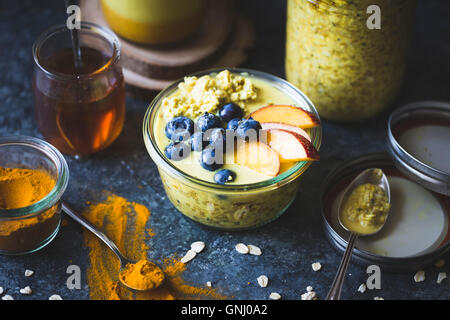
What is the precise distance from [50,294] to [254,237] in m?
0.52

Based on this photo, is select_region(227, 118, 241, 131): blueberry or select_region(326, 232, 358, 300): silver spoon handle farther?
select_region(227, 118, 241, 131): blueberry

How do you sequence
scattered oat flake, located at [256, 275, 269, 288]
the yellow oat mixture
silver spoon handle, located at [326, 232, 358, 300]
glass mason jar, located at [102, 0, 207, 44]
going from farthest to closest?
glass mason jar, located at [102, 0, 207, 44] → the yellow oat mixture → scattered oat flake, located at [256, 275, 269, 288] → silver spoon handle, located at [326, 232, 358, 300]

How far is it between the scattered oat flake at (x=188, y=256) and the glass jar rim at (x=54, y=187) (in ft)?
1.11

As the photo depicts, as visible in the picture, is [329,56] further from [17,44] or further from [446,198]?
[17,44]

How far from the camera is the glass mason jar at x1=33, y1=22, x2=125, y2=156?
5.10 ft

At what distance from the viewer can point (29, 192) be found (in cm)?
147

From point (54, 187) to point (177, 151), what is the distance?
31cm

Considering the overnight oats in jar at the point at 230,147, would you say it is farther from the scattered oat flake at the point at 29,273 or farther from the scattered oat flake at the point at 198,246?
the scattered oat flake at the point at 29,273

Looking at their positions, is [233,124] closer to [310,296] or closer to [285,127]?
[285,127]

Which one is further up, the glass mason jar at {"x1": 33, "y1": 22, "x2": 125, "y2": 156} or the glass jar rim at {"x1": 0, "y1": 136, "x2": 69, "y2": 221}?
the glass mason jar at {"x1": 33, "y1": 22, "x2": 125, "y2": 156}

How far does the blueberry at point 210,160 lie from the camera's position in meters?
1.41

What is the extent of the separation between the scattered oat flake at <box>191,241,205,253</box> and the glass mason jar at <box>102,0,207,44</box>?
67 centimetres

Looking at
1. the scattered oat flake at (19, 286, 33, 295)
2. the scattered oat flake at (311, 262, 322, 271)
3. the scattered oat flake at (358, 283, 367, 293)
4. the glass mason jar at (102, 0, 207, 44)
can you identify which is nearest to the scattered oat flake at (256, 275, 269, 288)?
the scattered oat flake at (311, 262, 322, 271)

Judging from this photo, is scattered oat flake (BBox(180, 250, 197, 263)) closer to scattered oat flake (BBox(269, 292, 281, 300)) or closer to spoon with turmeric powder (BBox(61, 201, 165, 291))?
spoon with turmeric powder (BBox(61, 201, 165, 291))
